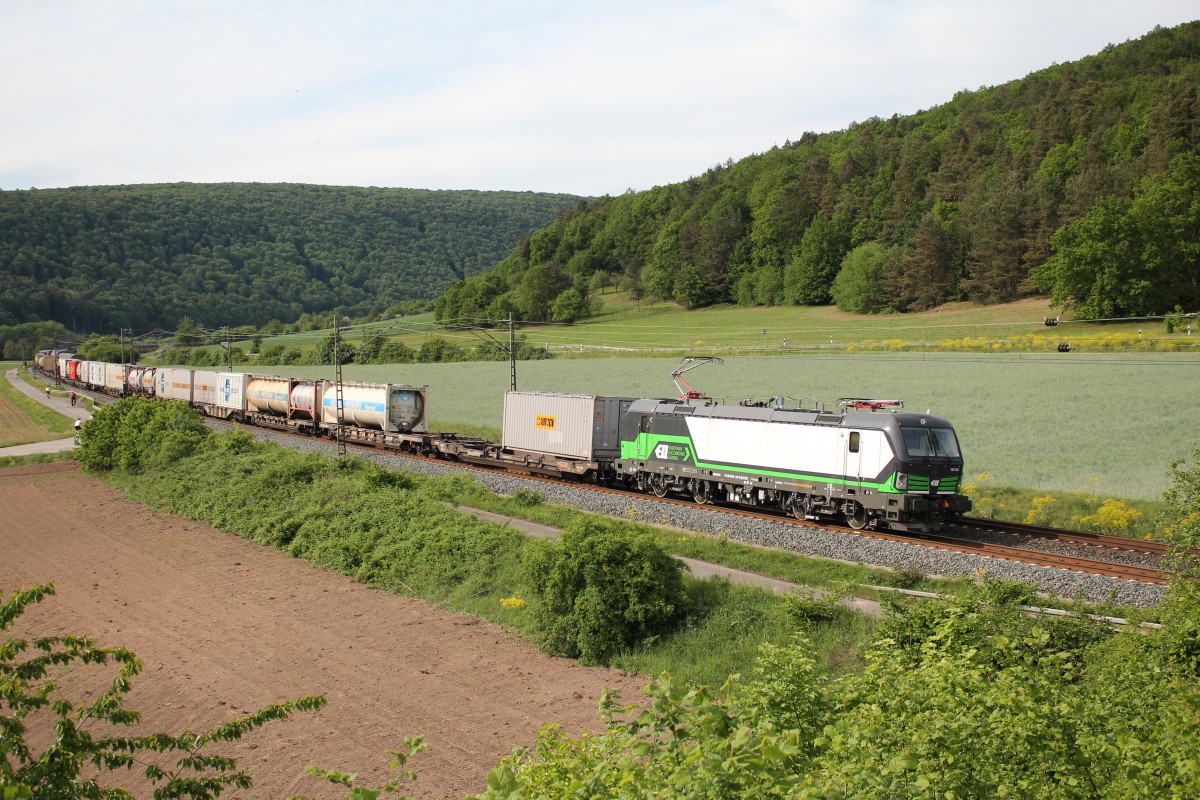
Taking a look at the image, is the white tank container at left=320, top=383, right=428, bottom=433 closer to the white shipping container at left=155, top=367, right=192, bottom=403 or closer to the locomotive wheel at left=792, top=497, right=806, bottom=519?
the locomotive wheel at left=792, top=497, right=806, bottom=519

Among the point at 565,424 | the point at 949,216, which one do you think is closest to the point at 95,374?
the point at 565,424

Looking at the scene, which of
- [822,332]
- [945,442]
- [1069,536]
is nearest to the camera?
[1069,536]

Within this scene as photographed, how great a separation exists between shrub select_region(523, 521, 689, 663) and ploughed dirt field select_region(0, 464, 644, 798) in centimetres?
64

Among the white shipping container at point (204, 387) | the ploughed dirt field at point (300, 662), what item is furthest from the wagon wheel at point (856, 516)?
the white shipping container at point (204, 387)

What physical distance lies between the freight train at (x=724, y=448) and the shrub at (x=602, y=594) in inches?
320

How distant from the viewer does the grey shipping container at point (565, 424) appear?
33.1 meters

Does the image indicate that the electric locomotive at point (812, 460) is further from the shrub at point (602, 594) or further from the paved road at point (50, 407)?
the paved road at point (50, 407)

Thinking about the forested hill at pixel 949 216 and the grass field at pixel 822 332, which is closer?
the grass field at pixel 822 332

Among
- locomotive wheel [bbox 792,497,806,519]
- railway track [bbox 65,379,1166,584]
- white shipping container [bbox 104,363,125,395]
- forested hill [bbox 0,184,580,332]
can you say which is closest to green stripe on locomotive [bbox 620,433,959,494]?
locomotive wheel [bbox 792,497,806,519]

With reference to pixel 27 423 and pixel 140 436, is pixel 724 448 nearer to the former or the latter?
pixel 140 436

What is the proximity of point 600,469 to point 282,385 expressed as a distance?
2707 centimetres

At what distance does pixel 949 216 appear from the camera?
9156 cm

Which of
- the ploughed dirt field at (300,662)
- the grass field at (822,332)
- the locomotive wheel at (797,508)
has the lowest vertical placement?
the ploughed dirt field at (300,662)

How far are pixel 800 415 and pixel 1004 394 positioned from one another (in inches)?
932
